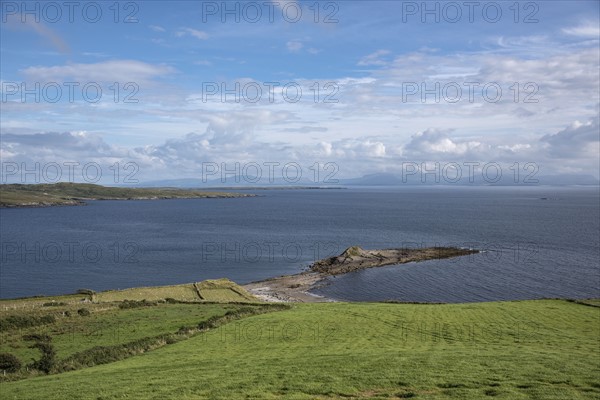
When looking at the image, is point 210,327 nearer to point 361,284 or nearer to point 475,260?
point 361,284

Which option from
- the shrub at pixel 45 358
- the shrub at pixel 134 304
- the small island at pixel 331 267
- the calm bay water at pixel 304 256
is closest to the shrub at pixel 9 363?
the shrub at pixel 45 358

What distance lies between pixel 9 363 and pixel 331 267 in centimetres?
7087

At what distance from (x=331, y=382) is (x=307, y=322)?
811 inches

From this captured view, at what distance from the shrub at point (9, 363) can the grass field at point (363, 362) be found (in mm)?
4990

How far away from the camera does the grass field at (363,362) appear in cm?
1877

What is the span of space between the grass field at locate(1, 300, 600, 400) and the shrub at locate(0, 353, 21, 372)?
4.99 metres

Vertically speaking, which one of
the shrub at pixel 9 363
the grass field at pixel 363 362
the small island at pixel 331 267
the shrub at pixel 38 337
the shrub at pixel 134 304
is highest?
the grass field at pixel 363 362

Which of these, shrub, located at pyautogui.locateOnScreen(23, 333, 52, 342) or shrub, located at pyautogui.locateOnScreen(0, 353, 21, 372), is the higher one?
shrub, located at pyautogui.locateOnScreen(0, 353, 21, 372)

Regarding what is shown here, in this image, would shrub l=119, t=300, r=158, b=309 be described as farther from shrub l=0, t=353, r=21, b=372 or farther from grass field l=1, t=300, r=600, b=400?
shrub l=0, t=353, r=21, b=372

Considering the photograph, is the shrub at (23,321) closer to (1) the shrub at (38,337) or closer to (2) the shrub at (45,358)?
(1) the shrub at (38,337)

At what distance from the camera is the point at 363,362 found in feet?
77.6

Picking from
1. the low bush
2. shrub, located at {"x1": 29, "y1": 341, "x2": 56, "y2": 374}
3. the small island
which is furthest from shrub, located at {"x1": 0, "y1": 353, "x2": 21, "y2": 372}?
the small island

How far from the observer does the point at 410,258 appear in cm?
10519

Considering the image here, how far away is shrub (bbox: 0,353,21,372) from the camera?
1187 inches
